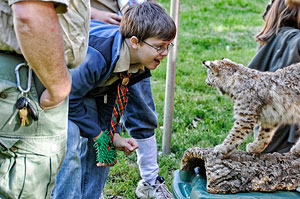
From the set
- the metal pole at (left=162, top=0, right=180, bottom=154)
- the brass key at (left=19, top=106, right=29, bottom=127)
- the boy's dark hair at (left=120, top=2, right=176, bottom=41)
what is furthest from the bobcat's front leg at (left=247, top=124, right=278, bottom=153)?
the brass key at (left=19, top=106, right=29, bottom=127)

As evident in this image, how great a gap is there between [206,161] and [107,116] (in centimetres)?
91

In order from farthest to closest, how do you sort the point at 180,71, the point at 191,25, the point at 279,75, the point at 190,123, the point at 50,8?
the point at 191,25
the point at 180,71
the point at 190,123
the point at 279,75
the point at 50,8

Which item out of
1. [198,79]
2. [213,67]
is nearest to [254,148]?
[213,67]

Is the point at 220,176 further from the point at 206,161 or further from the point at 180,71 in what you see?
the point at 180,71

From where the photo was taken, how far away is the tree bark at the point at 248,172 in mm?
2534

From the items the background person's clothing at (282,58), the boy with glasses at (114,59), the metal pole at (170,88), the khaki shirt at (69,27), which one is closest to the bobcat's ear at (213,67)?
the boy with glasses at (114,59)

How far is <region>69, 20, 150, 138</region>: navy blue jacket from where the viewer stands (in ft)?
8.29

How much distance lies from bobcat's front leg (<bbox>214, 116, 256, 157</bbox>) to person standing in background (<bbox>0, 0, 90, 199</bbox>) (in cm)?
110

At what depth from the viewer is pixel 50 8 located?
158 cm

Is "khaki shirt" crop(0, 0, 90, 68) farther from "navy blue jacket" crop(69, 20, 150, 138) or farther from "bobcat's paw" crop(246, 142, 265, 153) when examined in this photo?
"bobcat's paw" crop(246, 142, 265, 153)

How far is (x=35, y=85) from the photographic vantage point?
6.07 feet

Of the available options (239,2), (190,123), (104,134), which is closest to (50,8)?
(104,134)

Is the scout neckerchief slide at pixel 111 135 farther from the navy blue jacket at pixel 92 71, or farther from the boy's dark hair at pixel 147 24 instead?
the boy's dark hair at pixel 147 24

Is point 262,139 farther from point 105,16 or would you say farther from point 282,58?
point 105,16
